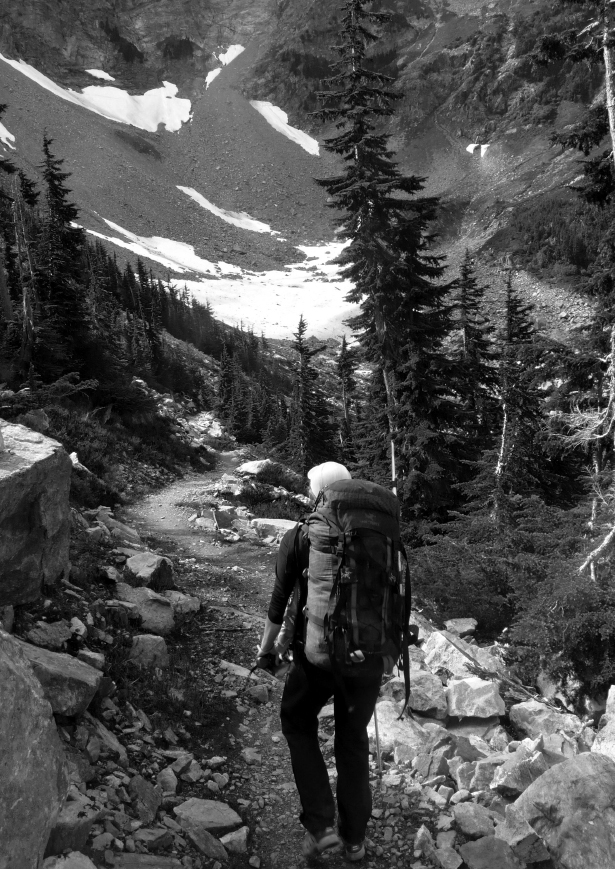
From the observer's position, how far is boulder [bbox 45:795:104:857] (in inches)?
101

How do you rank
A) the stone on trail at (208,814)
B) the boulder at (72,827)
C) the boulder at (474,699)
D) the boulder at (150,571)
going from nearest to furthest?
the boulder at (72,827), the stone on trail at (208,814), the boulder at (474,699), the boulder at (150,571)

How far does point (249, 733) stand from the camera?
15.6ft

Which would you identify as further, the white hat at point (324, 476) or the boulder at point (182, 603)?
the boulder at point (182, 603)

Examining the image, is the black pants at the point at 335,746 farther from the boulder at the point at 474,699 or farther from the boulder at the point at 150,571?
the boulder at the point at 150,571

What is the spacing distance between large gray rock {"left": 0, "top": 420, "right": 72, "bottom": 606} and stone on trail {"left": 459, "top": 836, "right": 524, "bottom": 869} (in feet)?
11.8

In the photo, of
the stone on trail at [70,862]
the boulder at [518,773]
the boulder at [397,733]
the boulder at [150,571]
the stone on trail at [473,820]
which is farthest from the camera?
the boulder at [150,571]

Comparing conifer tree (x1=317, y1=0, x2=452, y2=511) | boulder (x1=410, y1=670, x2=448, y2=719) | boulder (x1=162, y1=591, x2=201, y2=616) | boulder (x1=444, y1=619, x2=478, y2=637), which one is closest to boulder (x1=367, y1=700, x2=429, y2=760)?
boulder (x1=410, y1=670, x2=448, y2=719)

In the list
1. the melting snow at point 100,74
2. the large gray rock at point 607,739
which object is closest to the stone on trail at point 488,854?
the large gray rock at point 607,739

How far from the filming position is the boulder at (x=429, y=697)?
17.1 feet

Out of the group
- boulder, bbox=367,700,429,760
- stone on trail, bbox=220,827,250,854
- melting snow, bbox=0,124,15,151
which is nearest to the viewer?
stone on trail, bbox=220,827,250,854

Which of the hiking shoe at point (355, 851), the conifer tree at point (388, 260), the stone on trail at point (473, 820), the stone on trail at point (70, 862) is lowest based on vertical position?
the stone on trail at point (473, 820)

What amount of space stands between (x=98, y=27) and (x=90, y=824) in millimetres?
226697

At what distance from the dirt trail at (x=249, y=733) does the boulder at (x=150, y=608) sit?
0.33 metres

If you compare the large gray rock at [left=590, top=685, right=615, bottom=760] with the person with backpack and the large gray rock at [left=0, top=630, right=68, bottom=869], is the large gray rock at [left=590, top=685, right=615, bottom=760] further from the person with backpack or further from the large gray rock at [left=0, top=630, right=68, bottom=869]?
the large gray rock at [left=0, top=630, right=68, bottom=869]
